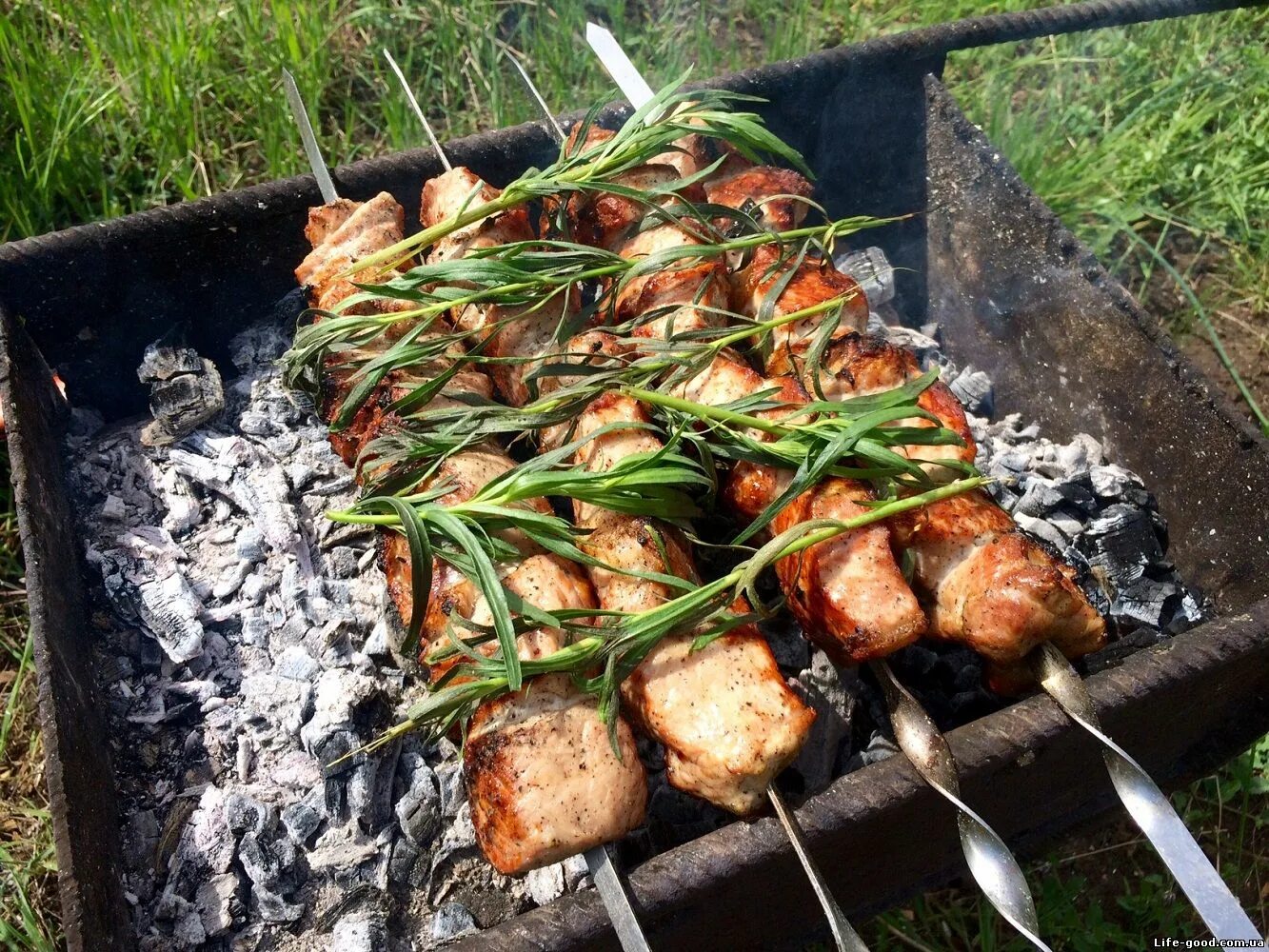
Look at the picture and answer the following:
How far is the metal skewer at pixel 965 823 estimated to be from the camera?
1.73m

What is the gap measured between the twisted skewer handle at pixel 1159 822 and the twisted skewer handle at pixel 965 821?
0.84 ft

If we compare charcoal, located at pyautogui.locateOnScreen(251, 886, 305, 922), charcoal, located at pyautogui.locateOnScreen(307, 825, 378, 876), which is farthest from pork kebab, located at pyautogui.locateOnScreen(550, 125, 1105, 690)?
charcoal, located at pyautogui.locateOnScreen(251, 886, 305, 922)

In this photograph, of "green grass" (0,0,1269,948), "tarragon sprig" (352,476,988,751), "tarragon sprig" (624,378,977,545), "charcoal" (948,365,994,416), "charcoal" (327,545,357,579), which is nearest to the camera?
"tarragon sprig" (352,476,988,751)

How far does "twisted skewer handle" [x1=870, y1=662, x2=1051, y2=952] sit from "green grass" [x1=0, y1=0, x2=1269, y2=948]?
173cm

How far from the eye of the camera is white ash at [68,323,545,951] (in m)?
2.15

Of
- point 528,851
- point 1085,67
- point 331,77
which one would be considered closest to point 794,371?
point 528,851

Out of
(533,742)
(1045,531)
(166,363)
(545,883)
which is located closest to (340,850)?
(545,883)

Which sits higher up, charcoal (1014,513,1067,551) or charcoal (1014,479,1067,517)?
charcoal (1014,479,1067,517)

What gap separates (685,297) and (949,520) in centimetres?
92

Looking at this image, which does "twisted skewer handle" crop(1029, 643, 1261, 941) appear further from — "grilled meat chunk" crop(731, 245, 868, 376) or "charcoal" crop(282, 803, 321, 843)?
"charcoal" crop(282, 803, 321, 843)

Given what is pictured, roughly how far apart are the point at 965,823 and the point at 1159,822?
351 millimetres

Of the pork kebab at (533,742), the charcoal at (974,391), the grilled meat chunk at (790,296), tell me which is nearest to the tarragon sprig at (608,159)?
the grilled meat chunk at (790,296)

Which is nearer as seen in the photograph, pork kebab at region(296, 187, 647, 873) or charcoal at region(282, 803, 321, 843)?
pork kebab at region(296, 187, 647, 873)

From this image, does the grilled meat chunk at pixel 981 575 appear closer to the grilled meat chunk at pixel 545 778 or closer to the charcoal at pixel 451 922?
the grilled meat chunk at pixel 545 778
